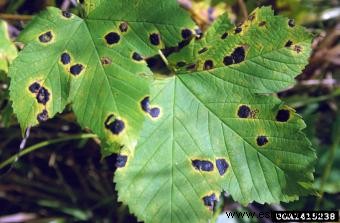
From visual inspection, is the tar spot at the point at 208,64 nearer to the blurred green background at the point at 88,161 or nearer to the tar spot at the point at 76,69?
the tar spot at the point at 76,69

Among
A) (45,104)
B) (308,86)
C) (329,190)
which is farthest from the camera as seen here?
(308,86)

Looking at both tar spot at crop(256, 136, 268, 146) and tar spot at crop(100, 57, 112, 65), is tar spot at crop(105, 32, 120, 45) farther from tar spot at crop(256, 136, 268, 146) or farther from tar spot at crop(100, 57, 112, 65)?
tar spot at crop(256, 136, 268, 146)

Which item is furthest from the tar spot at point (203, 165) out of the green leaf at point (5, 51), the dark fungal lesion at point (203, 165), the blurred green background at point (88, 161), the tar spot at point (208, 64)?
the green leaf at point (5, 51)

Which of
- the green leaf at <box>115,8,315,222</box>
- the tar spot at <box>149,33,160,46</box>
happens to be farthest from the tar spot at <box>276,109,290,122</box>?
the tar spot at <box>149,33,160,46</box>

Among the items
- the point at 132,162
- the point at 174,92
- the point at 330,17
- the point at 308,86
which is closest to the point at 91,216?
the point at 132,162

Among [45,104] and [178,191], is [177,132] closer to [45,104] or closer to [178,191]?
[178,191]
